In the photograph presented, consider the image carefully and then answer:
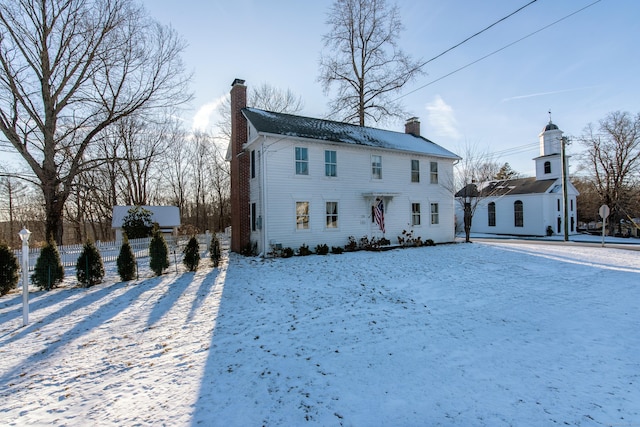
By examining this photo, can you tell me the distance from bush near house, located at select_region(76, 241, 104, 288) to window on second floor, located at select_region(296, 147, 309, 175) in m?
8.36

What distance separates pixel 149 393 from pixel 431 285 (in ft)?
24.3

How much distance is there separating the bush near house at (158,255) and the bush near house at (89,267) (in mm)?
1463

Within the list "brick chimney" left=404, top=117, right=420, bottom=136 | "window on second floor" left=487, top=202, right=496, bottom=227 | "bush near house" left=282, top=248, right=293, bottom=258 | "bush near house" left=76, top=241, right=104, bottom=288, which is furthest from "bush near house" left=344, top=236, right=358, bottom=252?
"window on second floor" left=487, top=202, right=496, bottom=227

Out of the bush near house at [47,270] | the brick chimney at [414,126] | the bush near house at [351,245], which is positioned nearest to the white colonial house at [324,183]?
the bush near house at [351,245]

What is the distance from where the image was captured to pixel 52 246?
9523mm

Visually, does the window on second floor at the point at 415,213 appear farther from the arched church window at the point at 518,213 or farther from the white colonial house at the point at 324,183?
the arched church window at the point at 518,213

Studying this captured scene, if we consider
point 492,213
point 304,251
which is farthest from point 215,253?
point 492,213

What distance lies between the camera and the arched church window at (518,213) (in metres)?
30.4

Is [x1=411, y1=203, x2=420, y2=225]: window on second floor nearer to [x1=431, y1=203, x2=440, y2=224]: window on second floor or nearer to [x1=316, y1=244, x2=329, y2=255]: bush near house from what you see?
[x1=431, y1=203, x2=440, y2=224]: window on second floor

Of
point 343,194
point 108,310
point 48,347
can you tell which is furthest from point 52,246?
point 343,194

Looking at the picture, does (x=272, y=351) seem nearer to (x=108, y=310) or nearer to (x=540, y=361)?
(x=540, y=361)

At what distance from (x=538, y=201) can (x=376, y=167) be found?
2159 centimetres

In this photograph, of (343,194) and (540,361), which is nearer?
(540,361)

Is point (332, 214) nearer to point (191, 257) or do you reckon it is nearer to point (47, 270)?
point (191, 257)
